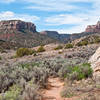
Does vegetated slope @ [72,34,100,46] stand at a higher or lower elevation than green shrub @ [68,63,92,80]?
higher

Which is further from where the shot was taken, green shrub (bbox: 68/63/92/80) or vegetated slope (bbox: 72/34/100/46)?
vegetated slope (bbox: 72/34/100/46)

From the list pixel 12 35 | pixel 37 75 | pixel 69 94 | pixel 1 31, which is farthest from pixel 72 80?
pixel 1 31

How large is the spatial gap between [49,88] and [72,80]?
135cm

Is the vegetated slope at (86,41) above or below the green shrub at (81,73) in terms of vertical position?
above

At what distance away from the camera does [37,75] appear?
34.8 ft

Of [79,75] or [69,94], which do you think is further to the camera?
[79,75]

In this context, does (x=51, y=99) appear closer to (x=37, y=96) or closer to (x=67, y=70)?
(x=37, y=96)

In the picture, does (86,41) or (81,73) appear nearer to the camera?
(81,73)

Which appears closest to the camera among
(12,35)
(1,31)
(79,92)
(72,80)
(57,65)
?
(79,92)

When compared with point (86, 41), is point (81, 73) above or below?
below

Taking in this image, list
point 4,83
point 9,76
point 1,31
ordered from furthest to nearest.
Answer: point 1,31 → point 9,76 → point 4,83

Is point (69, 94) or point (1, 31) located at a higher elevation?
point (1, 31)

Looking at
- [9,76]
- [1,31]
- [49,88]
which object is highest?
[1,31]

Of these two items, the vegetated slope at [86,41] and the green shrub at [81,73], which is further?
the vegetated slope at [86,41]
